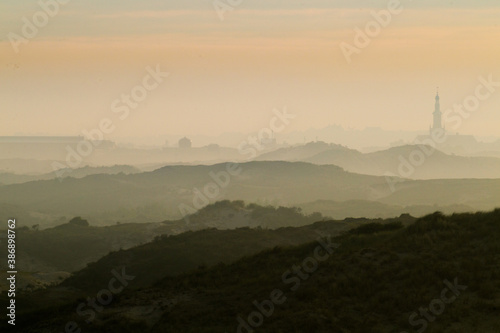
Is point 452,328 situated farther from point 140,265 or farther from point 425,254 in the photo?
point 140,265

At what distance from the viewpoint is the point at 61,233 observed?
311ft

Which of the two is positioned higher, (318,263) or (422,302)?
(318,263)

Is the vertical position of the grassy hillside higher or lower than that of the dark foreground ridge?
higher

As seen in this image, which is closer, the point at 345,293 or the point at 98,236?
the point at 345,293

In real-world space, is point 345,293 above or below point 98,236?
below

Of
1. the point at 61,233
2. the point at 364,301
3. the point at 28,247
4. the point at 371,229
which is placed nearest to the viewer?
the point at 364,301

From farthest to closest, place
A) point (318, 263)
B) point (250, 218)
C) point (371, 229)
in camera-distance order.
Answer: point (250, 218) → point (371, 229) → point (318, 263)

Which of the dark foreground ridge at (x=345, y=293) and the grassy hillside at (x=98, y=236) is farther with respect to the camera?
the grassy hillside at (x=98, y=236)

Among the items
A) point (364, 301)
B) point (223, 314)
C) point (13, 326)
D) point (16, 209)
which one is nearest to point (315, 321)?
point (364, 301)

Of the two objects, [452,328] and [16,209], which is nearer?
[452,328]

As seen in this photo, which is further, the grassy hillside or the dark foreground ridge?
the grassy hillside

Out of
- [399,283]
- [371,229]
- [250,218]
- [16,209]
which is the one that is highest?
[16,209]

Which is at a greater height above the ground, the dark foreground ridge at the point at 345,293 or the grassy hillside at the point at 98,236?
the grassy hillside at the point at 98,236

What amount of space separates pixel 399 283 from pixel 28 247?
6972 centimetres
